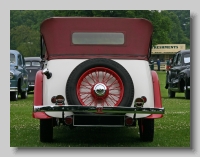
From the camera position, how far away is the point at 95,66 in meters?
8.26

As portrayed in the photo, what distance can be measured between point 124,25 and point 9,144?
241cm

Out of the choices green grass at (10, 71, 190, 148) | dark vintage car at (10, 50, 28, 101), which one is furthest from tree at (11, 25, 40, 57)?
green grass at (10, 71, 190, 148)

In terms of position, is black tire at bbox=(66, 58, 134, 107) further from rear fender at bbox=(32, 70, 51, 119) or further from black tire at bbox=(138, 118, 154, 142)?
black tire at bbox=(138, 118, 154, 142)

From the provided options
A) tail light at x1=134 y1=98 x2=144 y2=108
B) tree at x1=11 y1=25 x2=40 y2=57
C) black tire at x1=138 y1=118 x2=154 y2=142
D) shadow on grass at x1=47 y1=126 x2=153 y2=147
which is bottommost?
shadow on grass at x1=47 y1=126 x2=153 y2=147

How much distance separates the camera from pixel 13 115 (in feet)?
42.8

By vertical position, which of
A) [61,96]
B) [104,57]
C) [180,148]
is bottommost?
[180,148]

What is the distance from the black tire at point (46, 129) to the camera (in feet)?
28.6

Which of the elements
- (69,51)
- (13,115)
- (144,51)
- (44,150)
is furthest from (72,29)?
(13,115)

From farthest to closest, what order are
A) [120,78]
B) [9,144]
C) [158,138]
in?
1. [158,138]
2. [9,144]
3. [120,78]

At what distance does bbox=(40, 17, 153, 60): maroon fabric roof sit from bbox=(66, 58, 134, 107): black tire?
30.2 inches

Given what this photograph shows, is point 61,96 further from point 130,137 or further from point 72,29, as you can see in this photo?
point 130,137

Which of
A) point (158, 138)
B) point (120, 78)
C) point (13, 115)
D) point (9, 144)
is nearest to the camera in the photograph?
point (120, 78)

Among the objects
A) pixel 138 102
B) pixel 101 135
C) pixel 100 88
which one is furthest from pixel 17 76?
pixel 138 102

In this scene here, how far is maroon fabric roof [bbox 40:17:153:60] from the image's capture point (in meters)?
9.04
